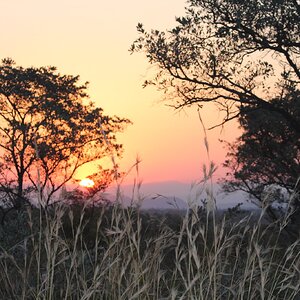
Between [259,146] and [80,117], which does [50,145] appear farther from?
[259,146]

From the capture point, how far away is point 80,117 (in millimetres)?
25984

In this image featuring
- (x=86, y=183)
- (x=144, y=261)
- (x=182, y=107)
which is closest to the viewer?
(x=144, y=261)

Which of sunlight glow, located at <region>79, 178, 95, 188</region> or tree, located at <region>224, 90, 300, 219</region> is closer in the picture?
tree, located at <region>224, 90, 300, 219</region>

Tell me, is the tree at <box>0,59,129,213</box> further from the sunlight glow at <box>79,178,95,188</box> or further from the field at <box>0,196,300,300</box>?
the field at <box>0,196,300,300</box>

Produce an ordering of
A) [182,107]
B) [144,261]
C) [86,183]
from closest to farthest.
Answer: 1. [144,261]
2. [182,107]
3. [86,183]

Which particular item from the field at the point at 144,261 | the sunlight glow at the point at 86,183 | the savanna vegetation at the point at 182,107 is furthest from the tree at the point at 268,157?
the field at the point at 144,261

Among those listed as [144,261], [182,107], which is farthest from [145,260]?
[182,107]

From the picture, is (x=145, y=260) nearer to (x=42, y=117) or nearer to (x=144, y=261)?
(x=144, y=261)

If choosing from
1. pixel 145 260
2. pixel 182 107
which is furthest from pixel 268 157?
pixel 145 260

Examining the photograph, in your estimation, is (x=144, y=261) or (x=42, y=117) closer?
(x=144, y=261)

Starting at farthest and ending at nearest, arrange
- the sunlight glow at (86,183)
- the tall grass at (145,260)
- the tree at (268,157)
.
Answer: the sunlight glow at (86,183) → the tree at (268,157) → the tall grass at (145,260)

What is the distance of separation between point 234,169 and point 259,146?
77.7 inches

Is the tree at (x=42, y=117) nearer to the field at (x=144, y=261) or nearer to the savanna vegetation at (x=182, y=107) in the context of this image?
the savanna vegetation at (x=182, y=107)

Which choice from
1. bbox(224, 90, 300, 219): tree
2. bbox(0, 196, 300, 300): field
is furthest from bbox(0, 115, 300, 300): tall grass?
bbox(224, 90, 300, 219): tree
